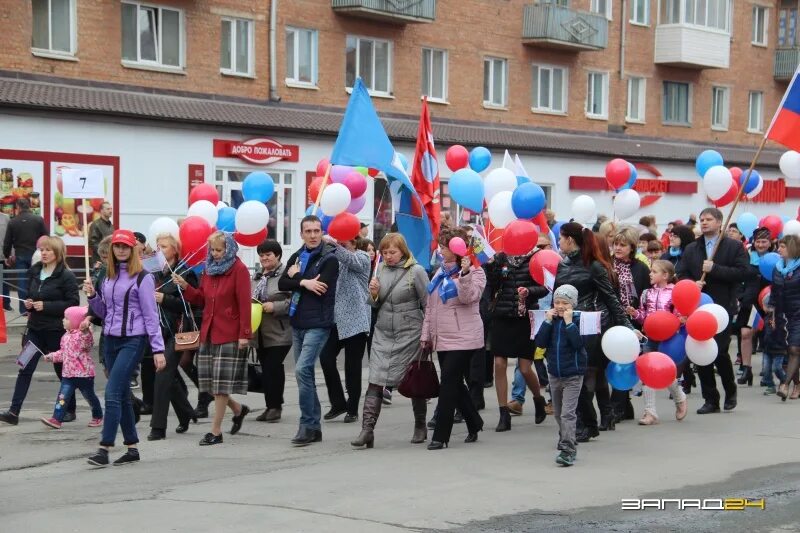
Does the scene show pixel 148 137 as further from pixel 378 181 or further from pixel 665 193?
pixel 665 193

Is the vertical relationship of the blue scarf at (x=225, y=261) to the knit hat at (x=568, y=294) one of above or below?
above

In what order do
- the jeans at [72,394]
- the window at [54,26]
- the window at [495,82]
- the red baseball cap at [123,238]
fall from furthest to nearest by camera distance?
the window at [495,82]
the window at [54,26]
the jeans at [72,394]
the red baseball cap at [123,238]

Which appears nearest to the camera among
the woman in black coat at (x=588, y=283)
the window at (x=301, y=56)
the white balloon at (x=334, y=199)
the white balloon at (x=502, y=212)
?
the woman in black coat at (x=588, y=283)

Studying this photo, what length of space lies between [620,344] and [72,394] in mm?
4730

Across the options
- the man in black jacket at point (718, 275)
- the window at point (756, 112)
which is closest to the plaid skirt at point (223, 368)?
the man in black jacket at point (718, 275)

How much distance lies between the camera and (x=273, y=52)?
31516 millimetres

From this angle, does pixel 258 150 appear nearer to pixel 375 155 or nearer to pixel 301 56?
pixel 301 56

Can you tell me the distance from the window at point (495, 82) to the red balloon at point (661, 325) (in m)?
26.5

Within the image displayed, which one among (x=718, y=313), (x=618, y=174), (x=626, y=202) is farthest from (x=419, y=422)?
(x=618, y=174)

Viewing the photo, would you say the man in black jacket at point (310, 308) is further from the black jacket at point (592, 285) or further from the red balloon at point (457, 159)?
the red balloon at point (457, 159)

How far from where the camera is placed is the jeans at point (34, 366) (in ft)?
37.4

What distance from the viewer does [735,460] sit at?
9.57 metres

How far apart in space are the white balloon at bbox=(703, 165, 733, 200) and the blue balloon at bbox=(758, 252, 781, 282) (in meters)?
0.97

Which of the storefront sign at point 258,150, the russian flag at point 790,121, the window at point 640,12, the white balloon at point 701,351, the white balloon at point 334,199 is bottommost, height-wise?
the white balloon at point 701,351
